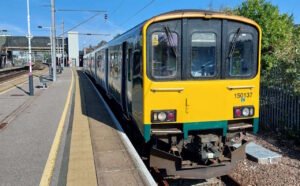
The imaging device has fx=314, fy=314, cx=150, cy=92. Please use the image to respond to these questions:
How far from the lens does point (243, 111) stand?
231 inches

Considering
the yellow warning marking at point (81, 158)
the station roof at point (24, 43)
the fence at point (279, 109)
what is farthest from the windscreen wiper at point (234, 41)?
the station roof at point (24, 43)

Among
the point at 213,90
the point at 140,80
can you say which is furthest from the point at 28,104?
the point at 213,90

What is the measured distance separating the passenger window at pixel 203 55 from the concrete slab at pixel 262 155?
256 centimetres

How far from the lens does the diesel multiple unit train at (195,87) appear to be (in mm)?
5441

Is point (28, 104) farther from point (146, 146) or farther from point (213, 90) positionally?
point (213, 90)

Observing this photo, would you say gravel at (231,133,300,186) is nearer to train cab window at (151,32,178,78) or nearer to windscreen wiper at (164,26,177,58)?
train cab window at (151,32,178,78)

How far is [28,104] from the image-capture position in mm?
12445

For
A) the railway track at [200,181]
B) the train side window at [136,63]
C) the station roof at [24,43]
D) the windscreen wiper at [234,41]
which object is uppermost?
the station roof at [24,43]

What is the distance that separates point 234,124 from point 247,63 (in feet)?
3.88

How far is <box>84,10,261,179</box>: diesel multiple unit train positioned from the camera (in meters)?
5.44

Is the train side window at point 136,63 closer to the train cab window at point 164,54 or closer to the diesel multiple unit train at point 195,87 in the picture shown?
the diesel multiple unit train at point 195,87

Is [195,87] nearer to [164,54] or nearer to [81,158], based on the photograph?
[164,54]

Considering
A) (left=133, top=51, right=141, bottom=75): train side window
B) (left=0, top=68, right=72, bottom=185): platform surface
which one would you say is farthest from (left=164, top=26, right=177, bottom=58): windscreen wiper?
(left=0, top=68, right=72, bottom=185): platform surface

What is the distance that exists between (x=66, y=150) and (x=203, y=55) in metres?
3.29
